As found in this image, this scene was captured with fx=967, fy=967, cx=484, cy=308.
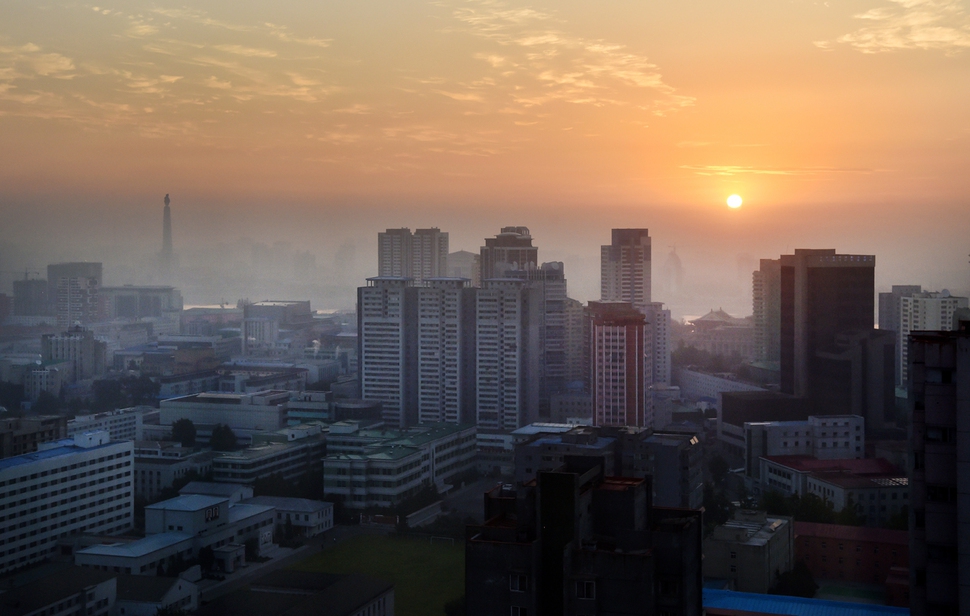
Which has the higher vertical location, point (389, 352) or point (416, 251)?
point (416, 251)

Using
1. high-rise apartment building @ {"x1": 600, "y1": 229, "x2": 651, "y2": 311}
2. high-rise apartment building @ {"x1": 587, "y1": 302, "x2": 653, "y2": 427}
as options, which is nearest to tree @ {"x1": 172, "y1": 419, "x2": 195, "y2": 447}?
high-rise apartment building @ {"x1": 587, "y1": 302, "x2": 653, "y2": 427}

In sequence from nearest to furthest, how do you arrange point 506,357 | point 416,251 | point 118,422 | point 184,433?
Answer: point 184,433 → point 118,422 → point 506,357 → point 416,251

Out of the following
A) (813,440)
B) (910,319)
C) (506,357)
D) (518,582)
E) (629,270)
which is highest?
(629,270)

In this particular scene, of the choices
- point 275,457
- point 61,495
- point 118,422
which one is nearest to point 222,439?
point 118,422

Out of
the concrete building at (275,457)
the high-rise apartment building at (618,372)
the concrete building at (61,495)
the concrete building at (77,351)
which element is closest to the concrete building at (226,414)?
the concrete building at (275,457)

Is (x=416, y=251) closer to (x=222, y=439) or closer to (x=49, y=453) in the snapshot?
A: (x=222, y=439)

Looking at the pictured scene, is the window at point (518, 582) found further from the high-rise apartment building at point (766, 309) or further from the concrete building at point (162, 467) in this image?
the high-rise apartment building at point (766, 309)

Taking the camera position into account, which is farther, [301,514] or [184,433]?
[184,433]

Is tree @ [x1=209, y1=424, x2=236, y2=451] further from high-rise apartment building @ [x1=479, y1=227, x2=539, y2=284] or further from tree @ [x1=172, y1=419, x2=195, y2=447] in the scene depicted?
high-rise apartment building @ [x1=479, y1=227, x2=539, y2=284]
